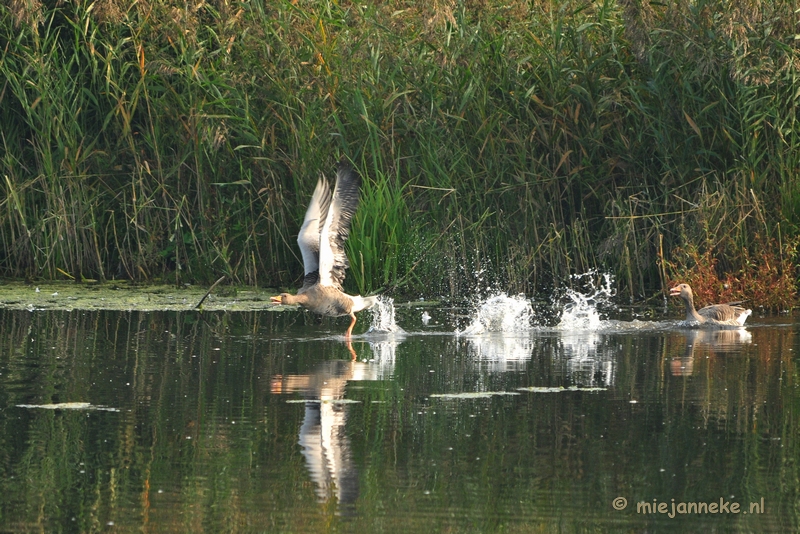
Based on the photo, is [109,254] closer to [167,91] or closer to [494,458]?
[167,91]

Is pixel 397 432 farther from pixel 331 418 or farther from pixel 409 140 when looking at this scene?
pixel 409 140

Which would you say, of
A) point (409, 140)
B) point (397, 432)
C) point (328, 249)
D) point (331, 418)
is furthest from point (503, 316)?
point (397, 432)

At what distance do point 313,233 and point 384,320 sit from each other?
93cm

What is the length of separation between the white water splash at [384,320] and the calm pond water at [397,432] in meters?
0.45

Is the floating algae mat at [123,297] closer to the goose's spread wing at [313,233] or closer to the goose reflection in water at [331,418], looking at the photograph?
the goose's spread wing at [313,233]

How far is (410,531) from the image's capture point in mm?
5023

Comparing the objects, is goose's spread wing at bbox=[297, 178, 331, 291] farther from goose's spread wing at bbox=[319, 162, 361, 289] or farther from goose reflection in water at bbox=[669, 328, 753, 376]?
goose reflection in water at bbox=[669, 328, 753, 376]

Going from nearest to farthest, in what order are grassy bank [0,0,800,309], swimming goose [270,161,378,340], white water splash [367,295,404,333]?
1. white water splash [367,295,404,333]
2. swimming goose [270,161,378,340]
3. grassy bank [0,0,800,309]

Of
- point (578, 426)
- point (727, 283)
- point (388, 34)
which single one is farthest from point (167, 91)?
point (578, 426)

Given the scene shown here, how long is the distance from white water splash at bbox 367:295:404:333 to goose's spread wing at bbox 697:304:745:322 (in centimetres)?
253

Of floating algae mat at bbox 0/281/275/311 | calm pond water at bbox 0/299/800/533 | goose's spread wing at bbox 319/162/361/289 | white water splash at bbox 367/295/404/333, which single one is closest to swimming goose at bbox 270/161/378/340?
goose's spread wing at bbox 319/162/361/289

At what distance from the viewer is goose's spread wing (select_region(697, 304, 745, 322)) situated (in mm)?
11445

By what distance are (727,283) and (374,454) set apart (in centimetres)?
690

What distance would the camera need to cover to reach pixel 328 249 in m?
11.7
